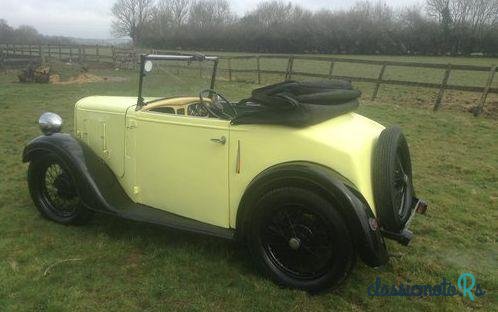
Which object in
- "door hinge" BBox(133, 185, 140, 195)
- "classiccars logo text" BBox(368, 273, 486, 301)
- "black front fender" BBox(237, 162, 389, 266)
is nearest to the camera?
"black front fender" BBox(237, 162, 389, 266)

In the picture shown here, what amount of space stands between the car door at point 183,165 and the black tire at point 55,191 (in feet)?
2.15

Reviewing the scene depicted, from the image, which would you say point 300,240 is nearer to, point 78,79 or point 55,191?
point 55,191

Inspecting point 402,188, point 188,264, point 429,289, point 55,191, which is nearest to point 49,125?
point 55,191

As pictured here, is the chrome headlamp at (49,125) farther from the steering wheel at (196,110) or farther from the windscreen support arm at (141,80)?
the steering wheel at (196,110)

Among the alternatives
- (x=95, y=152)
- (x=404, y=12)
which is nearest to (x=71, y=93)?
(x=95, y=152)

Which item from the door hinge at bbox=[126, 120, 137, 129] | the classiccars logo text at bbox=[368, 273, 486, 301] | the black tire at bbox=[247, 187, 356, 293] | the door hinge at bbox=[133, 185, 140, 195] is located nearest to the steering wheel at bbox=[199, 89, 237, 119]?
the door hinge at bbox=[126, 120, 137, 129]

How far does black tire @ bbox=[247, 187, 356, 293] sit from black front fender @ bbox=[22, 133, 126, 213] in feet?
4.73

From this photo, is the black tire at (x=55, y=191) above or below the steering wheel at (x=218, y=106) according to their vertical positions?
below

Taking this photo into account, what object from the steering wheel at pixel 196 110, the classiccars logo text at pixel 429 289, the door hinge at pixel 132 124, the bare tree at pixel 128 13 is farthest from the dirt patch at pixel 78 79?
the bare tree at pixel 128 13

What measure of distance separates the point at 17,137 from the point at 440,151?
24.4 feet

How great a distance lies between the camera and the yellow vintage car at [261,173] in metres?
3.10

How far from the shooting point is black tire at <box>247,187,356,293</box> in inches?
120

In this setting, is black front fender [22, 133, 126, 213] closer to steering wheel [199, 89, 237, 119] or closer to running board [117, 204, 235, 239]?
running board [117, 204, 235, 239]

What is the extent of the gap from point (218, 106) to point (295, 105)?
1303mm
